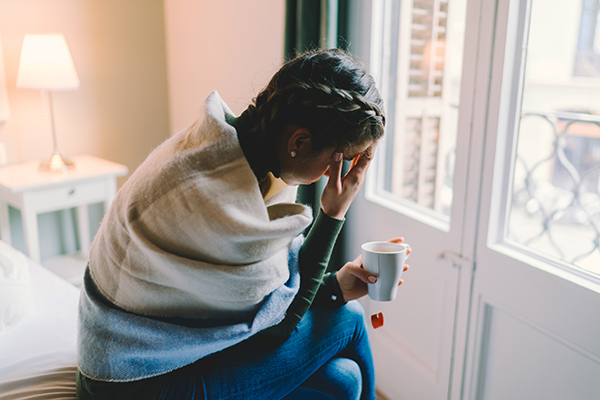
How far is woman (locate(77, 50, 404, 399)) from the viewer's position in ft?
2.47

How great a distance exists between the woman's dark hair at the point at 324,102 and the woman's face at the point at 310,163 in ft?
0.06

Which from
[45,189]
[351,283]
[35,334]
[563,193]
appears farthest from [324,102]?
[45,189]

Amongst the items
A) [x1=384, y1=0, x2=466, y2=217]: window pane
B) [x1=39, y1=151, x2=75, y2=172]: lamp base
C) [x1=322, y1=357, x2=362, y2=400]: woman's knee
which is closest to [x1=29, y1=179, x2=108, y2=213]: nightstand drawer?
[x1=39, y1=151, x2=75, y2=172]: lamp base

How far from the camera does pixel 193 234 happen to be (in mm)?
750

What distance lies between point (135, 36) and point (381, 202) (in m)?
1.55

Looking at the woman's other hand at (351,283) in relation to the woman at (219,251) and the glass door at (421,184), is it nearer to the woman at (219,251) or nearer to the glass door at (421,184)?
the woman at (219,251)

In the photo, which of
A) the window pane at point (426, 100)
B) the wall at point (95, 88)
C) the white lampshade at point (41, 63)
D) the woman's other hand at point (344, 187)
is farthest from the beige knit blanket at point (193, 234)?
the wall at point (95, 88)

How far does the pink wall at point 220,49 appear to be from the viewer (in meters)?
1.93

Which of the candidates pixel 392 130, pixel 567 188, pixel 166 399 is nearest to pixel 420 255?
pixel 392 130

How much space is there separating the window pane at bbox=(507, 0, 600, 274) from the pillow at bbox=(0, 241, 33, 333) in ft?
3.93

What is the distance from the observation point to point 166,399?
80 centimetres

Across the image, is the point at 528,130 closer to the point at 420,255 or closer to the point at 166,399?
the point at 420,255

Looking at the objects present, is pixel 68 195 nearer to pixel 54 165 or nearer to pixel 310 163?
pixel 54 165

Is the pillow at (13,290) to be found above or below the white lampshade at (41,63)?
below
